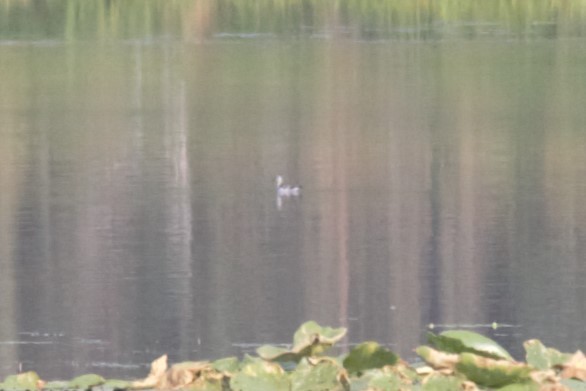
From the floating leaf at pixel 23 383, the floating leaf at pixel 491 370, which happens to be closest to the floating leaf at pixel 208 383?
the floating leaf at pixel 23 383

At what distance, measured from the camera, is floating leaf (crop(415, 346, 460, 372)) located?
4438mm

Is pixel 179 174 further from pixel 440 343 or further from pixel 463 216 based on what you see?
pixel 440 343

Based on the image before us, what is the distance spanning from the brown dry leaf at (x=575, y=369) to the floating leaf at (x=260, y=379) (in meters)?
0.79

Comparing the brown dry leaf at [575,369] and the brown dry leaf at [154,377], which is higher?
the brown dry leaf at [154,377]

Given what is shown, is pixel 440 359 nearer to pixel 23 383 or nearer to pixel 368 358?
pixel 368 358

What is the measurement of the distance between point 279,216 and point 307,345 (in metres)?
7.84

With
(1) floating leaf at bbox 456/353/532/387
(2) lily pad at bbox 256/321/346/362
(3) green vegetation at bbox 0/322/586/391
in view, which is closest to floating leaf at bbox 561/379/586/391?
(3) green vegetation at bbox 0/322/586/391

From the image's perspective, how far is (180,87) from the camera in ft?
87.9

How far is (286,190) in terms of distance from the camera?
13406 mm

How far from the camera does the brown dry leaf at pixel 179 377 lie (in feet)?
14.7

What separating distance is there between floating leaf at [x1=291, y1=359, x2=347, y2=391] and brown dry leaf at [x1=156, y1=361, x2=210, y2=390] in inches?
10.4

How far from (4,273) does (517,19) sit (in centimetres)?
3481

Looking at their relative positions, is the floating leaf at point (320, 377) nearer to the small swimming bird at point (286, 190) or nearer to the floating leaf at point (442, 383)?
the floating leaf at point (442, 383)

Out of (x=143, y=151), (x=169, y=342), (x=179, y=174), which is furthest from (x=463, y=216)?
(x=143, y=151)
